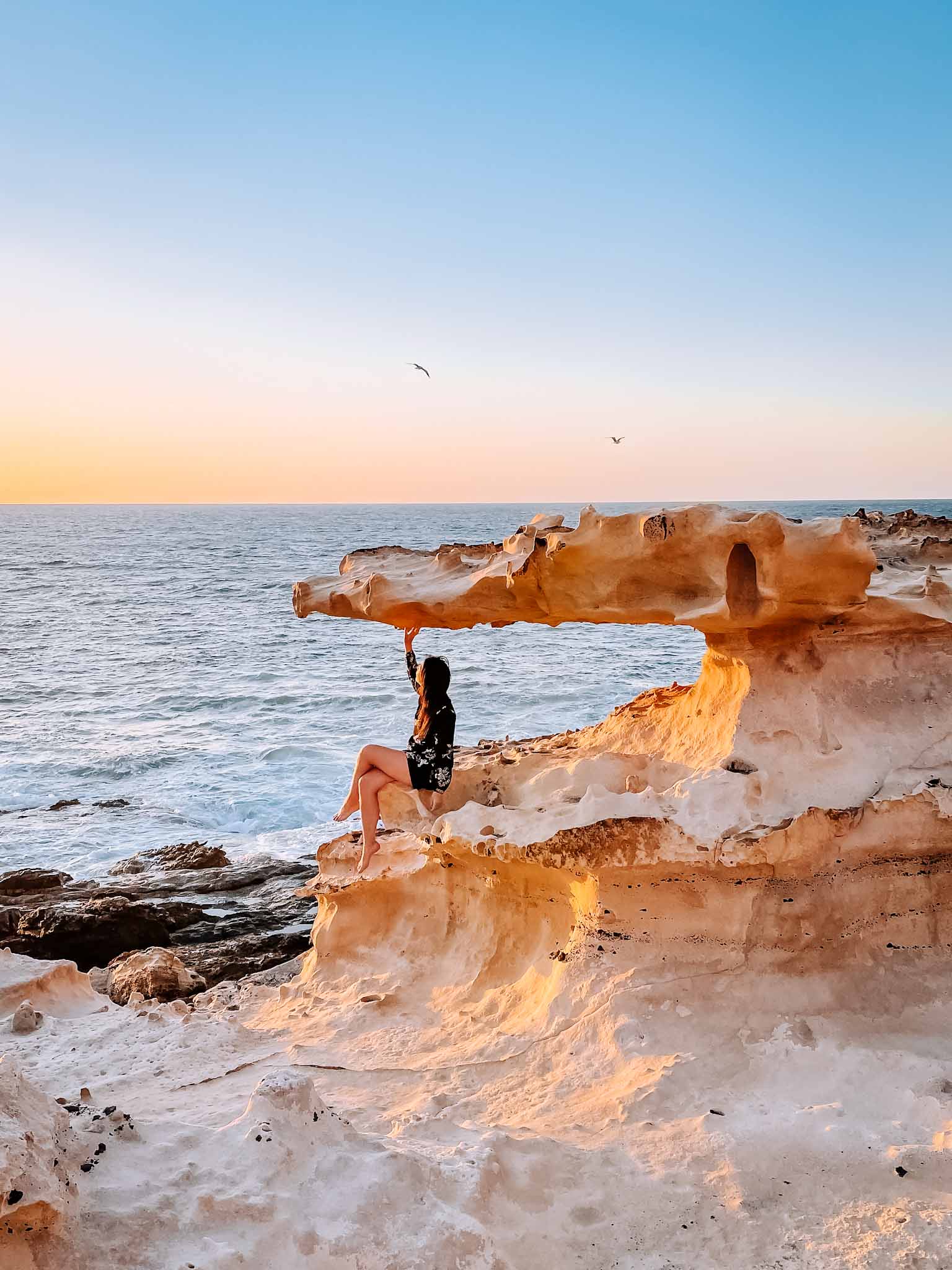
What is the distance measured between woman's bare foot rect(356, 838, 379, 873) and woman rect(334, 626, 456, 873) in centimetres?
31

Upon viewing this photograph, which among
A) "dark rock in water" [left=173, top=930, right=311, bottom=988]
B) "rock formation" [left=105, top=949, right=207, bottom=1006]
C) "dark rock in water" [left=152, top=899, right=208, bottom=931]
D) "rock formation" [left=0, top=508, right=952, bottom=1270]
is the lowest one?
"dark rock in water" [left=173, top=930, right=311, bottom=988]

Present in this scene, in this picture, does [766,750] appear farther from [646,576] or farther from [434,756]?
[434,756]

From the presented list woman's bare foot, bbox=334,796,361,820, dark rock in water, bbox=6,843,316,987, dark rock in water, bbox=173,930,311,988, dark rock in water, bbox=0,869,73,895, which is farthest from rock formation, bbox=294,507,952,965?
dark rock in water, bbox=0,869,73,895

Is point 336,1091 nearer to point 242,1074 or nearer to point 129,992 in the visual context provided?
point 242,1074

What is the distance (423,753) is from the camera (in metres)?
5.15

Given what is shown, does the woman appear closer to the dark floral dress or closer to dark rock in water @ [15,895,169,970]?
the dark floral dress

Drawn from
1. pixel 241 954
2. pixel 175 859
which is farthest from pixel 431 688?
pixel 175 859

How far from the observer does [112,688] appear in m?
18.0

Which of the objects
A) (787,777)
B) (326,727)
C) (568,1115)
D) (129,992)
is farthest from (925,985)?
(326,727)

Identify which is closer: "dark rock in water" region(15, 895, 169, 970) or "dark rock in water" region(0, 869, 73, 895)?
"dark rock in water" region(15, 895, 169, 970)

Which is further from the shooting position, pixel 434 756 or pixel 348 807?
pixel 348 807

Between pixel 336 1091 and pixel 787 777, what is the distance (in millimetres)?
2439

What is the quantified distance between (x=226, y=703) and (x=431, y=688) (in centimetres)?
1196

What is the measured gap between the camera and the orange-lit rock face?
13.2ft
